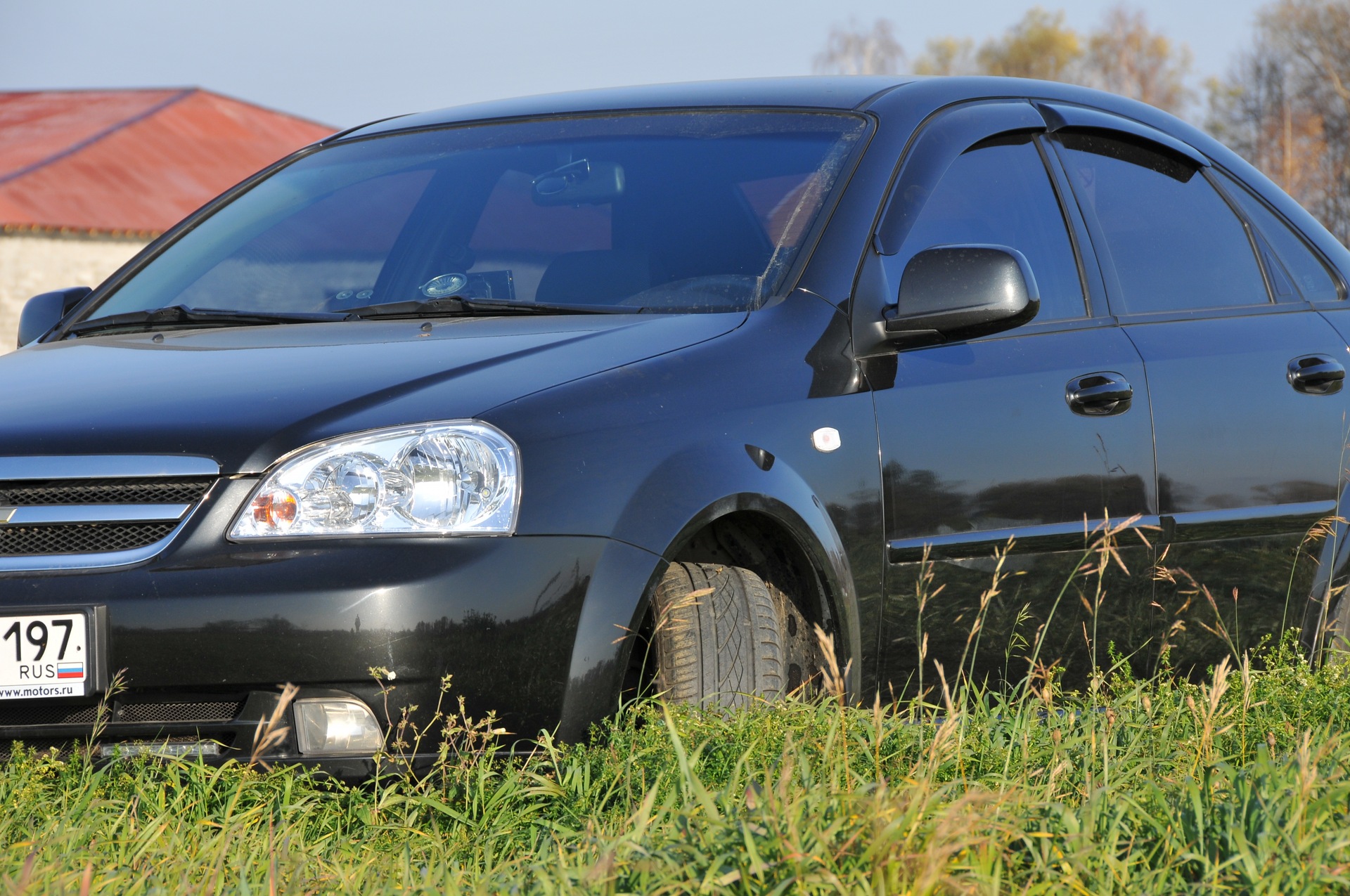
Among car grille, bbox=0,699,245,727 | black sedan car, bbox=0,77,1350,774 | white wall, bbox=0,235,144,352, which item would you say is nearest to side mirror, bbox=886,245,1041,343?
black sedan car, bbox=0,77,1350,774

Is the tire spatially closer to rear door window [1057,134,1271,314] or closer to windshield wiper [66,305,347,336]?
windshield wiper [66,305,347,336]

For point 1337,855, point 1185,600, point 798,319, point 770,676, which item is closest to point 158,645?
point 770,676

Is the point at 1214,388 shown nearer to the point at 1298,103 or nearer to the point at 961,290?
the point at 961,290

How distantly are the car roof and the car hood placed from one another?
91 centimetres

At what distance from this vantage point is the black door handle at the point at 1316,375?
3973 millimetres

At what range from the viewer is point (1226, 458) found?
376 cm

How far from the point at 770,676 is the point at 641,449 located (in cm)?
56

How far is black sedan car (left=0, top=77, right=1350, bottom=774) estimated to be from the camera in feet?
A: 8.43

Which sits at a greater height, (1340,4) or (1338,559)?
(1340,4)

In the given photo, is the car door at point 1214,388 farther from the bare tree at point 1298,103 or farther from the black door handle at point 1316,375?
the bare tree at point 1298,103

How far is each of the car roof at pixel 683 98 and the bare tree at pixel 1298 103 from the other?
58.0 metres

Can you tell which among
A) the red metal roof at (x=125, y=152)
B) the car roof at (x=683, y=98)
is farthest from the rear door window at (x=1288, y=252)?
the red metal roof at (x=125, y=152)

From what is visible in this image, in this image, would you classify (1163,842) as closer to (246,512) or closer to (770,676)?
(770,676)

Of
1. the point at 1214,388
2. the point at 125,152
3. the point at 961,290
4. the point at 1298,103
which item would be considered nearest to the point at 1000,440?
the point at 961,290
